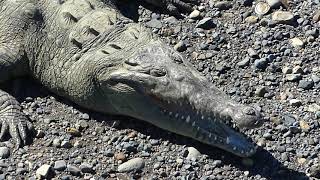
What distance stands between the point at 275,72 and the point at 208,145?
39.2 inches

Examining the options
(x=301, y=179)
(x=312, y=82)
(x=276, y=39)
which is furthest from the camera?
(x=276, y=39)

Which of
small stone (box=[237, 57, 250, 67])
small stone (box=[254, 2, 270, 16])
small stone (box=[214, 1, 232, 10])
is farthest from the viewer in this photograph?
small stone (box=[214, 1, 232, 10])

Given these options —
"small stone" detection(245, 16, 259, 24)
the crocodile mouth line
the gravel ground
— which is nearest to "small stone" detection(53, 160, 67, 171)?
the gravel ground

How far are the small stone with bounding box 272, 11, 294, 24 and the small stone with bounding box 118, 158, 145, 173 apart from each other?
1.93 meters

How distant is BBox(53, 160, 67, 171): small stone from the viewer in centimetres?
520

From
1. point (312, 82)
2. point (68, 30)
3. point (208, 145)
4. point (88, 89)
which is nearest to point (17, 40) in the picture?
point (68, 30)

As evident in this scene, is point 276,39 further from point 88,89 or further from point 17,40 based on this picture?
point 17,40

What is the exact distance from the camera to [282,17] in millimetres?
6328

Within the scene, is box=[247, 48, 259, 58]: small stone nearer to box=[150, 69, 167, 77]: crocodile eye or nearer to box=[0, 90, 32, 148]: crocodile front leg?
box=[150, 69, 167, 77]: crocodile eye

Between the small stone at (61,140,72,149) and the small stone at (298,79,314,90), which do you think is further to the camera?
the small stone at (298,79,314,90)

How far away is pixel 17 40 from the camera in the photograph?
6000mm

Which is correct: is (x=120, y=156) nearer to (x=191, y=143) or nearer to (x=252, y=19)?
(x=191, y=143)

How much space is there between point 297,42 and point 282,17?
335 millimetres

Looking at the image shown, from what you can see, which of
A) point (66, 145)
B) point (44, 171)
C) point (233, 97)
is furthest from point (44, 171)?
point (233, 97)
